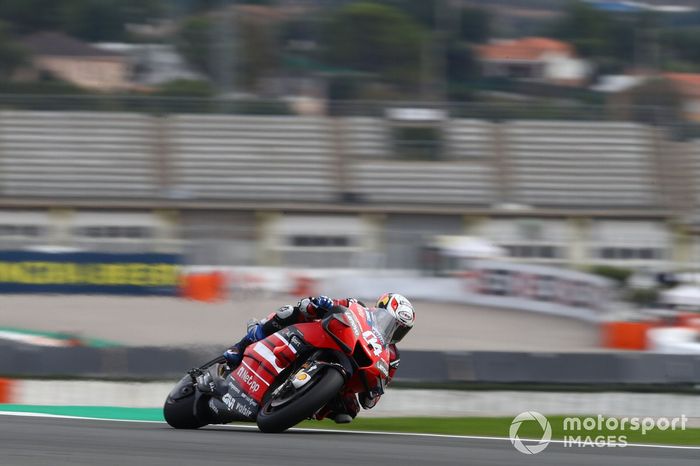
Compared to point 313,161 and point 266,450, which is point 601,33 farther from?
point 266,450

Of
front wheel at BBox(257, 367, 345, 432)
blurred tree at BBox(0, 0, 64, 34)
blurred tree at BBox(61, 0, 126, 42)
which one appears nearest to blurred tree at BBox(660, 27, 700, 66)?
blurred tree at BBox(61, 0, 126, 42)

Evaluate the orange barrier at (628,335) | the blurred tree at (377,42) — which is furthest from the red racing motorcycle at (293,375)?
the blurred tree at (377,42)

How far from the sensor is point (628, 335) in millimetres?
17438

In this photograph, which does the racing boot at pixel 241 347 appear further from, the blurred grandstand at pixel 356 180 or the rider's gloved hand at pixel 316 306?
the blurred grandstand at pixel 356 180

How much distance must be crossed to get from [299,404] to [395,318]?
1.13 metres

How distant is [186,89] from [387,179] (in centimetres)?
1401

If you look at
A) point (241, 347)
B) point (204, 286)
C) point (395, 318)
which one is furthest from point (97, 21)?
point (395, 318)

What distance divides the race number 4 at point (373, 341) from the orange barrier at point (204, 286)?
13.7 meters

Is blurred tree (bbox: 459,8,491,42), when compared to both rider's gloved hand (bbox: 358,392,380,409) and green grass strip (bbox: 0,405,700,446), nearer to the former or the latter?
green grass strip (bbox: 0,405,700,446)

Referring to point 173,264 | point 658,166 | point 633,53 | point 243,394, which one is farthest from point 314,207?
point 633,53

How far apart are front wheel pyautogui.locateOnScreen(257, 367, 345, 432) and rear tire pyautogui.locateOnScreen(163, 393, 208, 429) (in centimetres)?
68

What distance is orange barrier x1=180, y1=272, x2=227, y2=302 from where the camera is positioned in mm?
20547

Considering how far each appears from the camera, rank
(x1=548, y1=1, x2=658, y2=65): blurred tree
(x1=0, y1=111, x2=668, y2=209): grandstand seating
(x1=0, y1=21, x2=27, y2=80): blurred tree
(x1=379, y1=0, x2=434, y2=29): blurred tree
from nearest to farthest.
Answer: (x1=0, y1=111, x2=668, y2=209): grandstand seating, (x1=0, y1=21, x2=27, y2=80): blurred tree, (x1=548, y1=1, x2=658, y2=65): blurred tree, (x1=379, y1=0, x2=434, y2=29): blurred tree

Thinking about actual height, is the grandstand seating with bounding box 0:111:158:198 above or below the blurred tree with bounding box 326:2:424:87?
below
